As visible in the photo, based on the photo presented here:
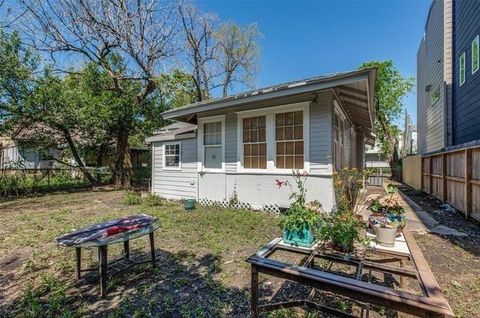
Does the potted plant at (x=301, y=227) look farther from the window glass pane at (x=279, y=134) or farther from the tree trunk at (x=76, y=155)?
the tree trunk at (x=76, y=155)

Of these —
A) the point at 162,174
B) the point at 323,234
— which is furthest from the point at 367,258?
the point at 162,174

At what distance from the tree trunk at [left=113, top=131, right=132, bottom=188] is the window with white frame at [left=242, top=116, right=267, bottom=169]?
8830mm

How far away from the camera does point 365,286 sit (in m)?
1.69

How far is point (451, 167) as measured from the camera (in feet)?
24.5

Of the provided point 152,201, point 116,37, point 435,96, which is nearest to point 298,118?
point 152,201

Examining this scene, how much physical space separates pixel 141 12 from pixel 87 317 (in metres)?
13.1

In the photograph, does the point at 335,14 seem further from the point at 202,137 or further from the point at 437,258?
the point at 437,258

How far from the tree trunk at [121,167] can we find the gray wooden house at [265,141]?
17.3 ft

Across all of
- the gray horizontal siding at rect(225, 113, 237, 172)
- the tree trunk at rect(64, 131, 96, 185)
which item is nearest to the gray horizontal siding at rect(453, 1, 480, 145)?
the gray horizontal siding at rect(225, 113, 237, 172)

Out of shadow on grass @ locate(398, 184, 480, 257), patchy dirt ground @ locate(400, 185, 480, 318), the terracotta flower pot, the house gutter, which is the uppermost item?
the house gutter

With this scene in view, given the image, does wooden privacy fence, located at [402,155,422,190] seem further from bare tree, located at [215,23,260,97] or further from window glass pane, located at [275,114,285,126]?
bare tree, located at [215,23,260,97]

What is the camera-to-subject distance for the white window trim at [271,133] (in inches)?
250

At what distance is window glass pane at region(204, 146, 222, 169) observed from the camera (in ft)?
26.6

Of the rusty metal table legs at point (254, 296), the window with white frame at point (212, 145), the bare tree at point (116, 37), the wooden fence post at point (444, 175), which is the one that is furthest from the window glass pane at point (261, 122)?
the bare tree at point (116, 37)
